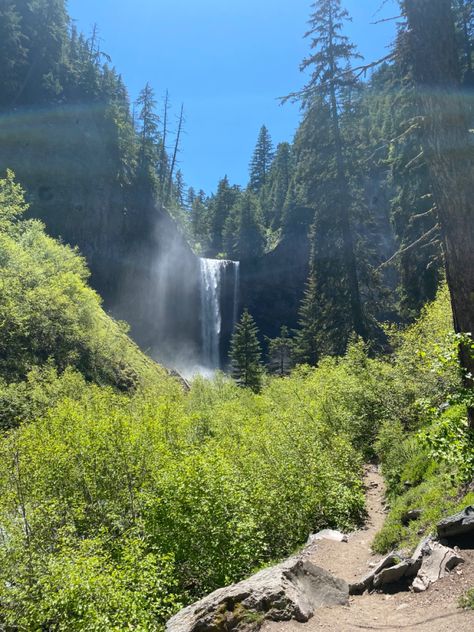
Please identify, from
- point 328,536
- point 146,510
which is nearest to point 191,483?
point 146,510

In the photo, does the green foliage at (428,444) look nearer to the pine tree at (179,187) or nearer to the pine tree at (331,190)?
the pine tree at (331,190)

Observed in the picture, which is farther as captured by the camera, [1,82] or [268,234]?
[268,234]

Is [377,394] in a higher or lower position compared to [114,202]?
lower

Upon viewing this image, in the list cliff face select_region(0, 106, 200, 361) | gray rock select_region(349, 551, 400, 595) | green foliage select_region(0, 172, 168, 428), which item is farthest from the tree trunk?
cliff face select_region(0, 106, 200, 361)

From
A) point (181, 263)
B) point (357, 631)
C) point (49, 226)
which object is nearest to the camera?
point (357, 631)

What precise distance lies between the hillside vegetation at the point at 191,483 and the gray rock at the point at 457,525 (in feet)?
1.25

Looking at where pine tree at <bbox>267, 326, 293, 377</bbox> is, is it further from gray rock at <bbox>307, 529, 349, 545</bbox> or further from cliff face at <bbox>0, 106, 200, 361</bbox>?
gray rock at <bbox>307, 529, 349, 545</bbox>

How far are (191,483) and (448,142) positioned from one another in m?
6.49

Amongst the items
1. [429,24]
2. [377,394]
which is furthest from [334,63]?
[429,24]

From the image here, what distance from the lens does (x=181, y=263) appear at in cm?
5538

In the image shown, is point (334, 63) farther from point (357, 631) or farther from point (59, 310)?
point (357, 631)

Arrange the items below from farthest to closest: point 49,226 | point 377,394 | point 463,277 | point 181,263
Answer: point 181,263 → point 49,226 → point 377,394 → point 463,277

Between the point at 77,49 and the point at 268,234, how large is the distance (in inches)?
1387

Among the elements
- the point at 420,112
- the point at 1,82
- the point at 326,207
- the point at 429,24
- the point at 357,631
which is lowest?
the point at 357,631
